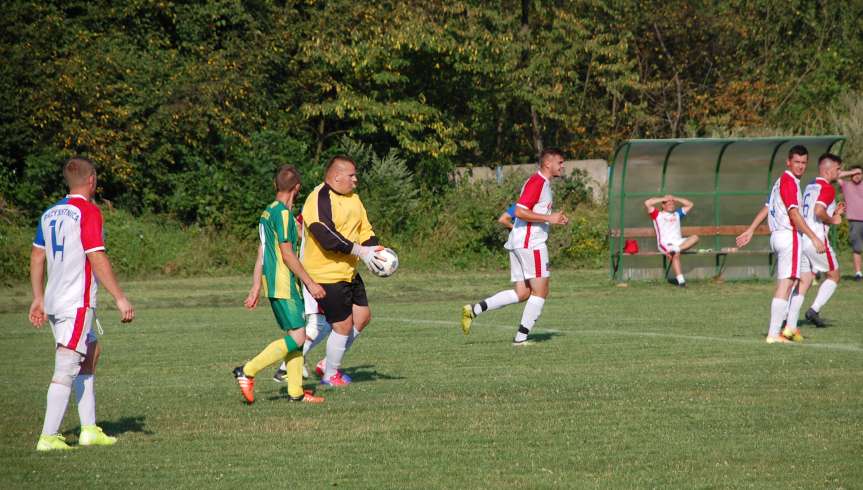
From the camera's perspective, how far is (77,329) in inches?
301

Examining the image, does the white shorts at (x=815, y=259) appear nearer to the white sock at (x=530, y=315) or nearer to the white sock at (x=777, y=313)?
the white sock at (x=777, y=313)

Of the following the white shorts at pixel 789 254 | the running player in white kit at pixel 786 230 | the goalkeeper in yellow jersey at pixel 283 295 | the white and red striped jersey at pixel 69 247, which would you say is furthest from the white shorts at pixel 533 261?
the white and red striped jersey at pixel 69 247

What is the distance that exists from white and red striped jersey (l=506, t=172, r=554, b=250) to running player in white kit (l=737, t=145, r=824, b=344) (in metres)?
2.18

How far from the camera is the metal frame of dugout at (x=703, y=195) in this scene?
23.2m

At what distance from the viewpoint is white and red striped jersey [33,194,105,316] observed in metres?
7.65

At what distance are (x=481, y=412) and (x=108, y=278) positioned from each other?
2.91 metres

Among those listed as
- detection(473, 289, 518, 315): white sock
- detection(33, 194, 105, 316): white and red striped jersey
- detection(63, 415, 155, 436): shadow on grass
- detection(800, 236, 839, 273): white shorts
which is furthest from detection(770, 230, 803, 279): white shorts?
detection(33, 194, 105, 316): white and red striped jersey

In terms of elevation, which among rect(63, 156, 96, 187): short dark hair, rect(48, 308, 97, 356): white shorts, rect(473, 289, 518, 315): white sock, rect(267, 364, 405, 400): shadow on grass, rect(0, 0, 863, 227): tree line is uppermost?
rect(0, 0, 863, 227): tree line

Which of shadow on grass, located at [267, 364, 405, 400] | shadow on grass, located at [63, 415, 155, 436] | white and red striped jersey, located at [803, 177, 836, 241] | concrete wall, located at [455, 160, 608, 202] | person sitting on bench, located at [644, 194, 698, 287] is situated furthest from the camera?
concrete wall, located at [455, 160, 608, 202]

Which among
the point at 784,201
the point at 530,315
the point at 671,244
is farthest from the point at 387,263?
the point at 671,244

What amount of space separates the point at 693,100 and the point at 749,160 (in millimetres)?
17301

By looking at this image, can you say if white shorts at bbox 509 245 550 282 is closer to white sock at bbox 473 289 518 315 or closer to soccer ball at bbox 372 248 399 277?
white sock at bbox 473 289 518 315

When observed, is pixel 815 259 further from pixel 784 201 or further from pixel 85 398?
pixel 85 398

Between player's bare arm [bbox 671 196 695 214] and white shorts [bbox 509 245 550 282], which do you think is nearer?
white shorts [bbox 509 245 550 282]
